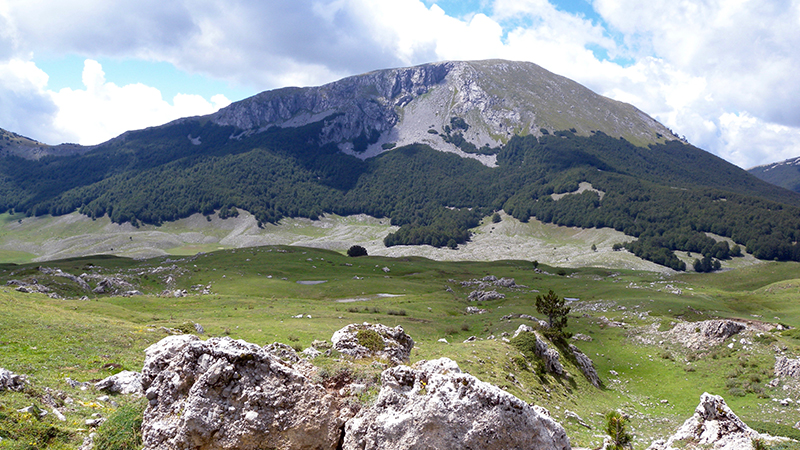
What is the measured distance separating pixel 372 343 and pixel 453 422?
28.4 feet

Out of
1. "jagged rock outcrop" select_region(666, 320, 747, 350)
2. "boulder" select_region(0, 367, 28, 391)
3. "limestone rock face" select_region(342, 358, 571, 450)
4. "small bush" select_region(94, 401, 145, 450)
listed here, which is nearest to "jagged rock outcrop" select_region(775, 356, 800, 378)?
"jagged rock outcrop" select_region(666, 320, 747, 350)

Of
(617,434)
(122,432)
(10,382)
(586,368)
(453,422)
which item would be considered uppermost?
(453,422)

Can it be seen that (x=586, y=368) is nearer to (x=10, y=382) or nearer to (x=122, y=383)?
(x=122, y=383)

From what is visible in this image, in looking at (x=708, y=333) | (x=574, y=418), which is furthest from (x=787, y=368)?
(x=574, y=418)

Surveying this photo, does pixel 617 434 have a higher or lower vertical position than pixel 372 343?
lower

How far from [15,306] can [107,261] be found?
288ft

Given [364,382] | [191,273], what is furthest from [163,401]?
[191,273]

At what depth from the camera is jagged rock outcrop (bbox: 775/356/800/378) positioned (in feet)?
100

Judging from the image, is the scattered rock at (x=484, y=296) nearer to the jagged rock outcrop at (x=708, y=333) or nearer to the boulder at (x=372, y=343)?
the jagged rock outcrop at (x=708, y=333)

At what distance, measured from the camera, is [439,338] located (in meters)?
43.5

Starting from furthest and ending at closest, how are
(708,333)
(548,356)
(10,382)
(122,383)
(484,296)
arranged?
1. (484,296)
2. (708,333)
3. (548,356)
4. (122,383)
5. (10,382)

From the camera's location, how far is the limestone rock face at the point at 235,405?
1131 centimetres

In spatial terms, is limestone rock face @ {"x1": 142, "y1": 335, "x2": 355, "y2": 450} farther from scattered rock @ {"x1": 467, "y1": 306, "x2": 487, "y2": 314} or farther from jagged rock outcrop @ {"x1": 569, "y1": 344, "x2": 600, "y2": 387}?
scattered rock @ {"x1": 467, "y1": 306, "x2": 487, "y2": 314}

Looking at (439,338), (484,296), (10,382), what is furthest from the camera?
(484,296)
